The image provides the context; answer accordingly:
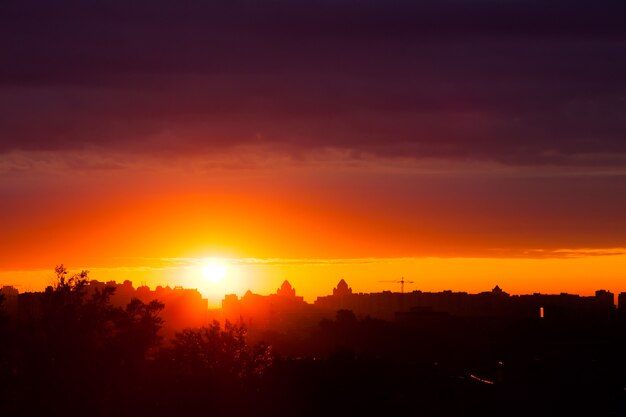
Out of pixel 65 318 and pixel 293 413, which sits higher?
pixel 65 318

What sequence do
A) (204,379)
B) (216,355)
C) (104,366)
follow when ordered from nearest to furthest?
(104,366), (204,379), (216,355)

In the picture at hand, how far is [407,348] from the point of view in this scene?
521ft

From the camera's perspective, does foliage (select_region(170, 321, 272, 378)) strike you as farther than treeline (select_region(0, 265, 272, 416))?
Yes

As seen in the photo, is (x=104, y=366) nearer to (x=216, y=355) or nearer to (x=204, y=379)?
(x=204, y=379)

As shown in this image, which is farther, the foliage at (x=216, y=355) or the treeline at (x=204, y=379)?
the foliage at (x=216, y=355)

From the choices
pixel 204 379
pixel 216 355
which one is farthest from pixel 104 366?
pixel 216 355

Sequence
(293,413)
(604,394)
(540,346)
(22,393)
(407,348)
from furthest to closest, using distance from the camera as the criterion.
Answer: (540,346), (407,348), (604,394), (293,413), (22,393)

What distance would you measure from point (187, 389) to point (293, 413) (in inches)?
396

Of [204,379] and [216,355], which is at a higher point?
[216,355]

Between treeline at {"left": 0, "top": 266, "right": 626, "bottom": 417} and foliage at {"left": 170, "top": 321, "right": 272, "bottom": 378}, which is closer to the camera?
treeline at {"left": 0, "top": 266, "right": 626, "bottom": 417}

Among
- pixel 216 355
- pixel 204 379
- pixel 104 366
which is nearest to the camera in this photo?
pixel 104 366

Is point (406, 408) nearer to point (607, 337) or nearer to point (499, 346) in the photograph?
point (499, 346)

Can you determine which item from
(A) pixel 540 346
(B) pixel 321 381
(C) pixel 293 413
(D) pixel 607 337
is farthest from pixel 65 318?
(D) pixel 607 337

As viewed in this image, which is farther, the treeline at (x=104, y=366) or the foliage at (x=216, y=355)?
the foliage at (x=216, y=355)
